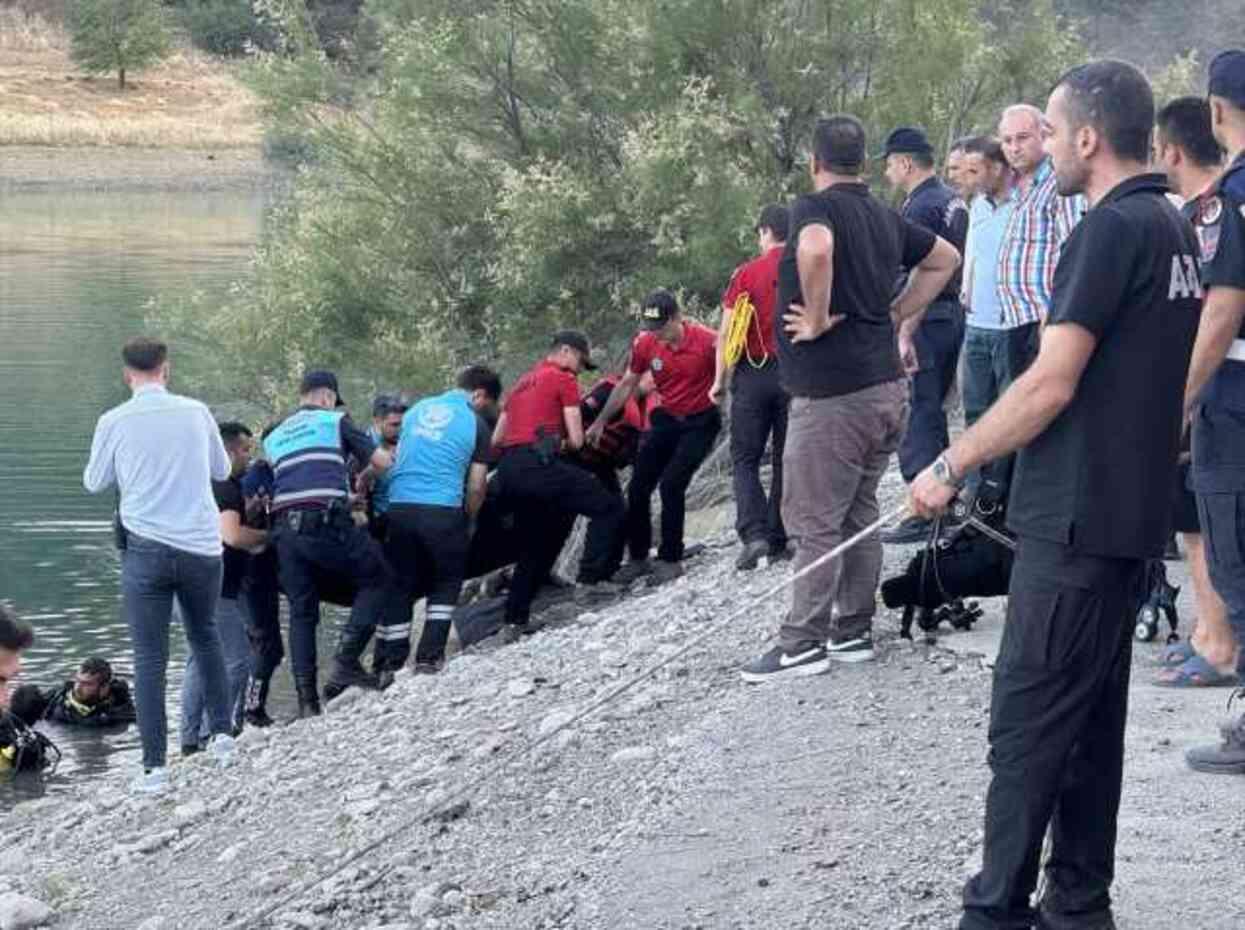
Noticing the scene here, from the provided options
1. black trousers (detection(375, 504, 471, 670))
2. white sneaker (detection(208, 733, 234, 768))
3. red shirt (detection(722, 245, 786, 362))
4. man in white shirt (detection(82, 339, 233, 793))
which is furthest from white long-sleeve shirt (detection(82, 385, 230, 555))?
red shirt (detection(722, 245, 786, 362))

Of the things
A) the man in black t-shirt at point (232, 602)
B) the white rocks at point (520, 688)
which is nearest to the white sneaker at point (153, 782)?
the man in black t-shirt at point (232, 602)

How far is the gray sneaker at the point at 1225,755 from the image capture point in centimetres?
691

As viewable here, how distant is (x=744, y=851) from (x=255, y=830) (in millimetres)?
3286

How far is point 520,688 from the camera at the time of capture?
A: 34.9 ft

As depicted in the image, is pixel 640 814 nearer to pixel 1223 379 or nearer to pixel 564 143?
pixel 1223 379

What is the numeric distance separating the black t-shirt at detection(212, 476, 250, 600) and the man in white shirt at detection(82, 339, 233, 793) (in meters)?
1.20

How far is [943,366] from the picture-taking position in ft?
37.8

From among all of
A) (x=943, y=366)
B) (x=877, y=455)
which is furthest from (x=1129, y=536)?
(x=943, y=366)

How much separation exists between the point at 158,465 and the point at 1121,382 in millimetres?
6029

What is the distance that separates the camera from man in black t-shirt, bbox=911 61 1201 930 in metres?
5.16

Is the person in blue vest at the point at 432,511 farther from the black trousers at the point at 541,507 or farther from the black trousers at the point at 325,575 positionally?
the black trousers at the point at 541,507

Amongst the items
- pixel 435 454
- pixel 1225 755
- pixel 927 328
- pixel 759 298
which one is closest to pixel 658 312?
pixel 759 298

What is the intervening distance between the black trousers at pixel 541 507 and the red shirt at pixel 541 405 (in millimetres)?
97

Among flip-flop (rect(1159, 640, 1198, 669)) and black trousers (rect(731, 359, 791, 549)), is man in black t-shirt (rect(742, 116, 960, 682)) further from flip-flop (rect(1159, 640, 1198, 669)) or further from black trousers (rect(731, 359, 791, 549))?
black trousers (rect(731, 359, 791, 549))
